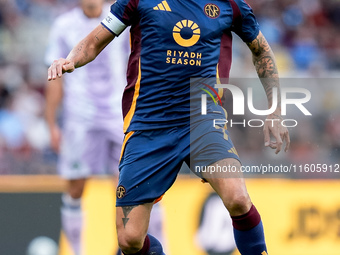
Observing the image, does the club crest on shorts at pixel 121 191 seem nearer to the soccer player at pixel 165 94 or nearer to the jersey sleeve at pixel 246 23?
the soccer player at pixel 165 94

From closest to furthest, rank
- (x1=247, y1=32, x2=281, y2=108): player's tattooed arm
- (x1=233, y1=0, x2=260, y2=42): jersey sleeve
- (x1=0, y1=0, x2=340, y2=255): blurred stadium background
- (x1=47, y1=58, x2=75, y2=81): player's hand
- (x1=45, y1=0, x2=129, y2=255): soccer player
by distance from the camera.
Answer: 1. (x1=47, y1=58, x2=75, y2=81): player's hand
2. (x1=233, y1=0, x2=260, y2=42): jersey sleeve
3. (x1=247, y1=32, x2=281, y2=108): player's tattooed arm
4. (x1=45, y1=0, x2=129, y2=255): soccer player
5. (x1=0, y1=0, x2=340, y2=255): blurred stadium background

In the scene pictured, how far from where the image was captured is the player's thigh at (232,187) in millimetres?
4203

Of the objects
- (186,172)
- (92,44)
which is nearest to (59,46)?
(186,172)

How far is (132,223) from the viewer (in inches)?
175

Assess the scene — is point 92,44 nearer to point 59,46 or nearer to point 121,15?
point 121,15

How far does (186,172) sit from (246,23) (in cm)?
324

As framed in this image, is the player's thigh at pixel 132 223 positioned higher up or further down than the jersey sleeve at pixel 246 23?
further down

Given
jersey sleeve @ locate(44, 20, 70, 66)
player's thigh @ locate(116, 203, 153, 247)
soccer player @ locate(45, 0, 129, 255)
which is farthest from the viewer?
jersey sleeve @ locate(44, 20, 70, 66)

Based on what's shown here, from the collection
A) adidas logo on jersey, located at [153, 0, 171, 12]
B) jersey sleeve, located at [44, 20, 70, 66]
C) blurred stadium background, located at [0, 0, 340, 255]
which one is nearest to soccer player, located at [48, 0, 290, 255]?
adidas logo on jersey, located at [153, 0, 171, 12]

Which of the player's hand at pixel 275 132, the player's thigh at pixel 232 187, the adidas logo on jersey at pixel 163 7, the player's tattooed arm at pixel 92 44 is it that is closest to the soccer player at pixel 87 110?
the player's tattooed arm at pixel 92 44

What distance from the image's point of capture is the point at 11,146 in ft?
31.1

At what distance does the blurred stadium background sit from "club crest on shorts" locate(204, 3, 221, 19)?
3.12 m

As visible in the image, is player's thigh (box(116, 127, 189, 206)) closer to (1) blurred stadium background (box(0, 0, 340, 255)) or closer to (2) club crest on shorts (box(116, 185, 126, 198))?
(2) club crest on shorts (box(116, 185, 126, 198))

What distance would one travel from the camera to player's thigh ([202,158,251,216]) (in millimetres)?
4203
